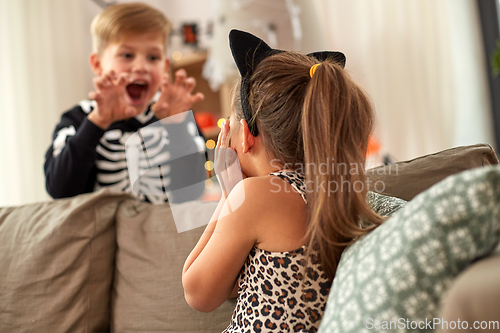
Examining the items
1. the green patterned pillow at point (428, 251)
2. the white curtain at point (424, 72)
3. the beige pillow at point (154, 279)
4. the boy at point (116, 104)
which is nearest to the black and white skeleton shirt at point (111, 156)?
the boy at point (116, 104)

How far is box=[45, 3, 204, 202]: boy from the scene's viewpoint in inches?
53.8

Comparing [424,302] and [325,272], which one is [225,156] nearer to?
[325,272]

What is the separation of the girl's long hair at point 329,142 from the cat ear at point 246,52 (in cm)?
7

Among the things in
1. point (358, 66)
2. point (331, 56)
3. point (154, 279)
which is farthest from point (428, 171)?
point (358, 66)

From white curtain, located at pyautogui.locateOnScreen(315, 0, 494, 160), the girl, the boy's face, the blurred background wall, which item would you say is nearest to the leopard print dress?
the girl

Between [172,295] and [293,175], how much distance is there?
0.46m

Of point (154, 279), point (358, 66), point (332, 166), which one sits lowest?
point (154, 279)

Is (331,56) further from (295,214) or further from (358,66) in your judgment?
(358,66)

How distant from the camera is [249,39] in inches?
34.2

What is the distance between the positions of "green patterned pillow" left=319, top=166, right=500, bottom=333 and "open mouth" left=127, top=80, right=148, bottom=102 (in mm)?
1319

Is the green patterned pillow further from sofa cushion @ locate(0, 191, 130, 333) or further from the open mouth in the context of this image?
the open mouth

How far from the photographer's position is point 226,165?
0.91 m

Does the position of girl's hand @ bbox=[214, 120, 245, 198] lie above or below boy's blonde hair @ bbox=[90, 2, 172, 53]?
below

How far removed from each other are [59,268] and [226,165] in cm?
54
